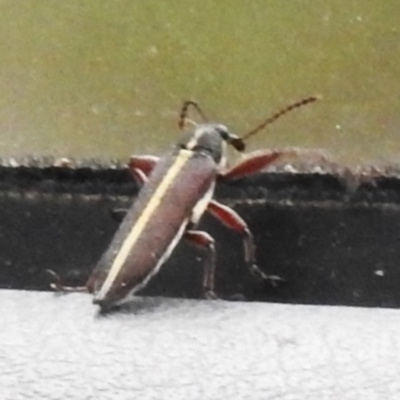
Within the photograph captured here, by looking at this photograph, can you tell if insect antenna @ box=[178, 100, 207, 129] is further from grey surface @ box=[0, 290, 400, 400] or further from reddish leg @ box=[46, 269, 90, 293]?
grey surface @ box=[0, 290, 400, 400]

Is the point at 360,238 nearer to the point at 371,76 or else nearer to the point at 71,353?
the point at 371,76

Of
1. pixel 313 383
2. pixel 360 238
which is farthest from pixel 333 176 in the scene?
pixel 313 383

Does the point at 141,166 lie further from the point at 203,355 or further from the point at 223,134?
the point at 203,355

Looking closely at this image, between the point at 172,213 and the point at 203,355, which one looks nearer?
the point at 203,355

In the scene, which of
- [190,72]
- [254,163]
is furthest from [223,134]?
[190,72]

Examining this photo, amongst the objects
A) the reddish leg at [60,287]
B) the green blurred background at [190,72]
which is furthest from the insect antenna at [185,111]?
the reddish leg at [60,287]

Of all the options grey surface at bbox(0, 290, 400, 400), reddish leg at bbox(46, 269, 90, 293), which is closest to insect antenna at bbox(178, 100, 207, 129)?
reddish leg at bbox(46, 269, 90, 293)
